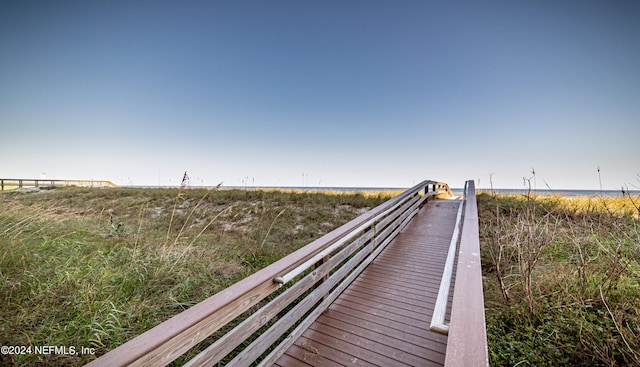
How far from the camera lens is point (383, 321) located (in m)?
2.68

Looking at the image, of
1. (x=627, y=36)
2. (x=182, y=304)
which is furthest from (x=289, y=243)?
(x=627, y=36)

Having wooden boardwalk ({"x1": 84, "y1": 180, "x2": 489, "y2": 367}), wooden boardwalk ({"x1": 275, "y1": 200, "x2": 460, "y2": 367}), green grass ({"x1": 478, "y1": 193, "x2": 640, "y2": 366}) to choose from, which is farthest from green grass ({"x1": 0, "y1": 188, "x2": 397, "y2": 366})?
green grass ({"x1": 478, "y1": 193, "x2": 640, "y2": 366})

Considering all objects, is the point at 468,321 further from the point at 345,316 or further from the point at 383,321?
the point at 345,316

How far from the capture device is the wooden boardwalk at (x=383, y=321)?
7.10 feet

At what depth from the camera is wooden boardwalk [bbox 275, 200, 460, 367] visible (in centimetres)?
216

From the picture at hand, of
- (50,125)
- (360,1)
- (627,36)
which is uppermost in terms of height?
(360,1)

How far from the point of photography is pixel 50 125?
10148 millimetres

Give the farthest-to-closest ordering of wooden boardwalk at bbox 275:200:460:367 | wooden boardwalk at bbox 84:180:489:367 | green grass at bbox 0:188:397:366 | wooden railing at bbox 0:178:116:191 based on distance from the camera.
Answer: wooden railing at bbox 0:178:116:191, wooden boardwalk at bbox 275:200:460:367, green grass at bbox 0:188:397:366, wooden boardwalk at bbox 84:180:489:367

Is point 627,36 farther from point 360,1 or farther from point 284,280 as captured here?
point 284,280

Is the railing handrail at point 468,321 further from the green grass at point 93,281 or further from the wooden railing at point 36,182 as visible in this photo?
the wooden railing at point 36,182

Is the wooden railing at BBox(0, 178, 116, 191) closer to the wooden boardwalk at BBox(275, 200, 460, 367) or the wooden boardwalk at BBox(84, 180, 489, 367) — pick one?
the wooden boardwalk at BBox(84, 180, 489, 367)

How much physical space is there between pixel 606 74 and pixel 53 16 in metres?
15.7

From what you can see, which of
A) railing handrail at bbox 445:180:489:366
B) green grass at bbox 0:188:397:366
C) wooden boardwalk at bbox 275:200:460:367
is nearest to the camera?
railing handrail at bbox 445:180:489:366

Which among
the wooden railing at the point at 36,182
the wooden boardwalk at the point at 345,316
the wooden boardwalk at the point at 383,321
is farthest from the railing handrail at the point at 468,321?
the wooden railing at the point at 36,182
